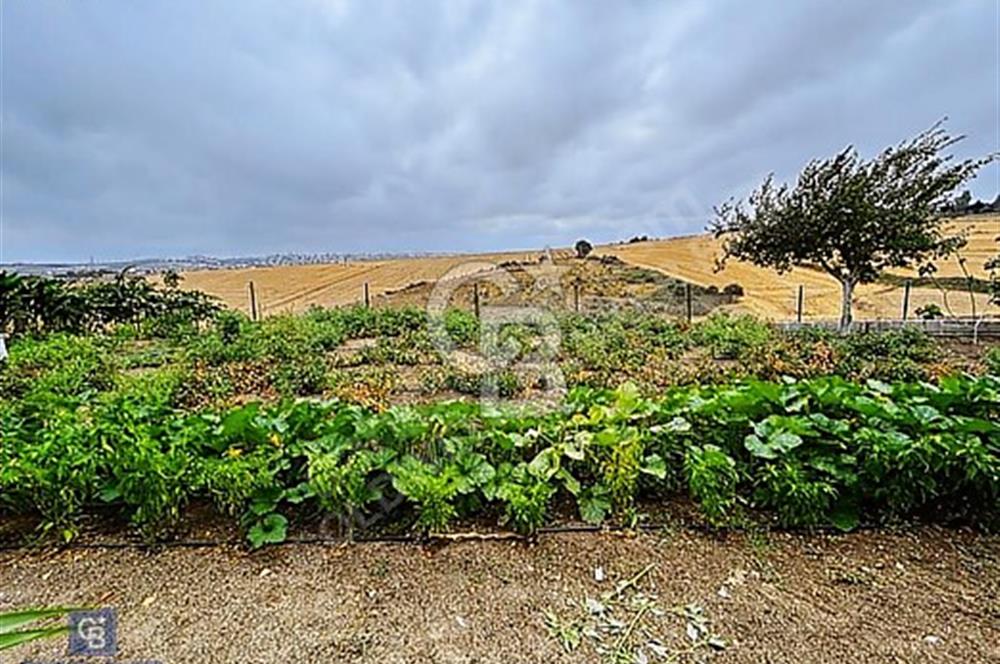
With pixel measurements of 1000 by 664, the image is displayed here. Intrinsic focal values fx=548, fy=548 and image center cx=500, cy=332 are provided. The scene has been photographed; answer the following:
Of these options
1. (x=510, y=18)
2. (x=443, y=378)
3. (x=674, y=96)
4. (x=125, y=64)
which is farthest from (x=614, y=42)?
(x=125, y=64)

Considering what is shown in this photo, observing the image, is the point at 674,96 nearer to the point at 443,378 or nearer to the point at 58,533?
the point at 443,378

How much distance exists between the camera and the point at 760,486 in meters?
1.87

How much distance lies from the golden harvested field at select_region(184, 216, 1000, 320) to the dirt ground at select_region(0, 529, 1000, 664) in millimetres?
7678

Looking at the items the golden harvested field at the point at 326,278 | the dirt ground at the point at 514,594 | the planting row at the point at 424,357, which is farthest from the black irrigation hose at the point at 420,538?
the golden harvested field at the point at 326,278

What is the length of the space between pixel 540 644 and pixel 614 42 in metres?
6.37

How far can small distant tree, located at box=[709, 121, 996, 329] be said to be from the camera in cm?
718

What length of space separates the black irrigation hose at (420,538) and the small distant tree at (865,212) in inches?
266

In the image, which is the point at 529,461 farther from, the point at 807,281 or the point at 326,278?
the point at 326,278

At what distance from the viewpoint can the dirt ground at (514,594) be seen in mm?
1341

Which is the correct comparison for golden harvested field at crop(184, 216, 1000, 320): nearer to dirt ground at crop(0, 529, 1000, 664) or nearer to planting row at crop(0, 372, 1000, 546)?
planting row at crop(0, 372, 1000, 546)

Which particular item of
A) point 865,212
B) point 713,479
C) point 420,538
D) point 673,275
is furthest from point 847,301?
point 420,538

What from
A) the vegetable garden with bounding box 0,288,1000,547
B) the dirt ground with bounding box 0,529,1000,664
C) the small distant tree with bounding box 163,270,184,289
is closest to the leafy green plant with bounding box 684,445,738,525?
the vegetable garden with bounding box 0,288,1000,547

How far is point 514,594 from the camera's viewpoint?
155cm

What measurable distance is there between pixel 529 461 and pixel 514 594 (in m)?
0.53
